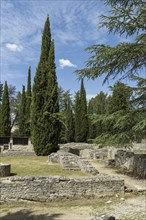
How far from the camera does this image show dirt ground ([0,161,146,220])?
364 inches

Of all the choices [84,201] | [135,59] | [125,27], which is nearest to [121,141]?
[84,201]

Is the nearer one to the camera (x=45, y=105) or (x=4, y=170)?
(x=4, y=170)

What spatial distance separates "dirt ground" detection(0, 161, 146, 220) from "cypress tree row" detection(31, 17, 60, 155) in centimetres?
1506

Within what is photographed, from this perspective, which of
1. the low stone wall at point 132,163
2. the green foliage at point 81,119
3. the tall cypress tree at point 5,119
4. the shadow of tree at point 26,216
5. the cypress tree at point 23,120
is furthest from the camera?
the cypress tree at point 23,120

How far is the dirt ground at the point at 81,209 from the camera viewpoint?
9258 mm

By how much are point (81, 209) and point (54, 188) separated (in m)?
1.71

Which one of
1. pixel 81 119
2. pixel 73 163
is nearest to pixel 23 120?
pixel 81 119

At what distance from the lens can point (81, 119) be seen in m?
46.1

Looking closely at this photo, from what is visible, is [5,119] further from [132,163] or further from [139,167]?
[139,167]

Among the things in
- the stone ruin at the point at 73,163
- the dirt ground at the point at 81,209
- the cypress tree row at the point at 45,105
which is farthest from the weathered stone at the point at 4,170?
the cypress tree row at the point at 45,105

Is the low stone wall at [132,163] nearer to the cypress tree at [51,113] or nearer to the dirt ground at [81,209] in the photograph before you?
the dirt ground at [81,209]

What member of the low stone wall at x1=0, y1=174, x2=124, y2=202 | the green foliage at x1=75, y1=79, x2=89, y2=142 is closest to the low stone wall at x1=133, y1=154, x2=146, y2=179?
the low stone wall at x1=0, y1=174, x2=124, y2=202

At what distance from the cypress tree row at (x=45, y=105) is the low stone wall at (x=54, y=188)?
48.1 ft

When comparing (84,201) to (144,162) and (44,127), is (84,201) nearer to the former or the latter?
(144,162)
